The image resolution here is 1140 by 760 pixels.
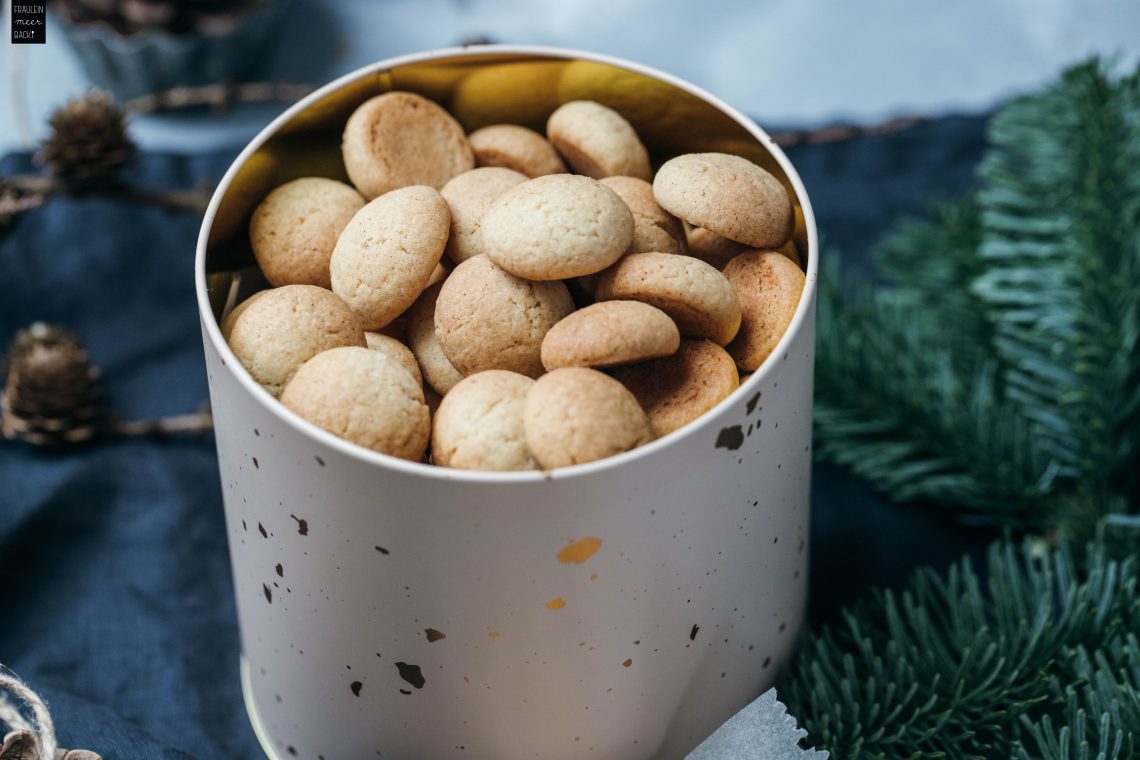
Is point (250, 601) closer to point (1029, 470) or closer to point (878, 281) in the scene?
point (1029, 470)

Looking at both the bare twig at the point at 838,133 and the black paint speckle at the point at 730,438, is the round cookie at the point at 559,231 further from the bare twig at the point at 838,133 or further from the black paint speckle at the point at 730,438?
the bare twig at the point at 838,133

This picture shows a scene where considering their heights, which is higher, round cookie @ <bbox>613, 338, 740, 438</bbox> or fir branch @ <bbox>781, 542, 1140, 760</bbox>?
round cookie @ <bbox>613, 338, 740, 438</bbox>

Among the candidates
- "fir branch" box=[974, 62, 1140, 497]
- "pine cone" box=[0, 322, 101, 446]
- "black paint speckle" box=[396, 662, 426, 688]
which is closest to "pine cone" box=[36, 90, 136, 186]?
"pine cone" box=[0, 322, 101, 446]

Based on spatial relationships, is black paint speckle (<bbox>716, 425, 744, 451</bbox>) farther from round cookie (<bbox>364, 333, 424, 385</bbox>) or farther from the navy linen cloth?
the navy linen cloth

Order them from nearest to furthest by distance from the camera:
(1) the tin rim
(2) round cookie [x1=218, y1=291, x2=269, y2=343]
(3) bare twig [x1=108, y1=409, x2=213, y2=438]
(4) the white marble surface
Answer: (1) the tin rim < (2) round cookie [x1=218, y1=291, x2=269, y2=343] < (3) bare twig [x1=108, y1=409, x2=213, y2=438] < (4) the white marble surface

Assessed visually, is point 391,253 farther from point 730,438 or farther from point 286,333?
point 730,438

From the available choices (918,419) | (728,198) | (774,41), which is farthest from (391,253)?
(774,41)
